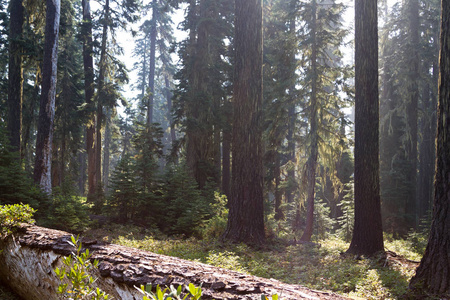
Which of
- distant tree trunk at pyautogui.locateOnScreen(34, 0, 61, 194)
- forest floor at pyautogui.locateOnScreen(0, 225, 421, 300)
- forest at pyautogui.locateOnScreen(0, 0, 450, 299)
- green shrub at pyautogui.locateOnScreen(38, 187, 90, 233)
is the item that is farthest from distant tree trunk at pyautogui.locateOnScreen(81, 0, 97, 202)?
forest floor at pyautogui.locateOnScreen(0, 225, 421, 300)

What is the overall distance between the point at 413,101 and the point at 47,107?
18.9 metres

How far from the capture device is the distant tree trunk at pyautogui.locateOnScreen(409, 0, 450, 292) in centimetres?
427

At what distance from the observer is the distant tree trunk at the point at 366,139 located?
765 centimetres

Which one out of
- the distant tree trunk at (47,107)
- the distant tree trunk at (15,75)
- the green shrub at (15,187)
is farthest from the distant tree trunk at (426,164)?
the distant tree trunk at (15,75)

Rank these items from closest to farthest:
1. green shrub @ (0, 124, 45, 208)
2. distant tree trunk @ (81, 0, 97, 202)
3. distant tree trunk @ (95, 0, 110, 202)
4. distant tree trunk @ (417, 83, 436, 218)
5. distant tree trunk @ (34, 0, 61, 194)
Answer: green shrub @ (0, 124, 45, 208) → distant tree trunk @ (34, 0, 61, 194) → distant tree trunk @ (95, 0, 110, 202) → distant tree trunk @ (81, 0, 97, 202) → distant tree trunk @ (417, 83, 436, 218)

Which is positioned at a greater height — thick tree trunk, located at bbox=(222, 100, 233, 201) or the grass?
thick tree trunk, located at bbox=(222, 100, 233, 201)

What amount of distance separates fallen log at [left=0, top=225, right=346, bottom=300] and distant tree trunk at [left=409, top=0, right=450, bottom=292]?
2.51m

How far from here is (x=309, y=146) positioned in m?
13.7

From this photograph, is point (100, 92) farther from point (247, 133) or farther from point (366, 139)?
point (366, 139)

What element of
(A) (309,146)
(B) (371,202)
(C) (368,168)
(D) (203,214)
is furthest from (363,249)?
(A) (309,146)

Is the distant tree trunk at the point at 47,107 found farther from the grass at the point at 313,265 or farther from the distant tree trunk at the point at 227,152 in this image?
the distant tree trunk at the point at 227,152

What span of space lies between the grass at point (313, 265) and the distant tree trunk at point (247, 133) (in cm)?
67

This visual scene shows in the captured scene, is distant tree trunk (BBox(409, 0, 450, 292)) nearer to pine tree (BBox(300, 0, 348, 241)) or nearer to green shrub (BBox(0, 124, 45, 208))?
pine tree (BBox(300, 0, 348, 241))

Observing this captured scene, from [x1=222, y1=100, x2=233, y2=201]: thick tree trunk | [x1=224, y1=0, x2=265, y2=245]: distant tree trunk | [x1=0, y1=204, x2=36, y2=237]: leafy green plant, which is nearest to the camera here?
[x1=0, y1=204, x2=36, y2=237]: leafy green plant
